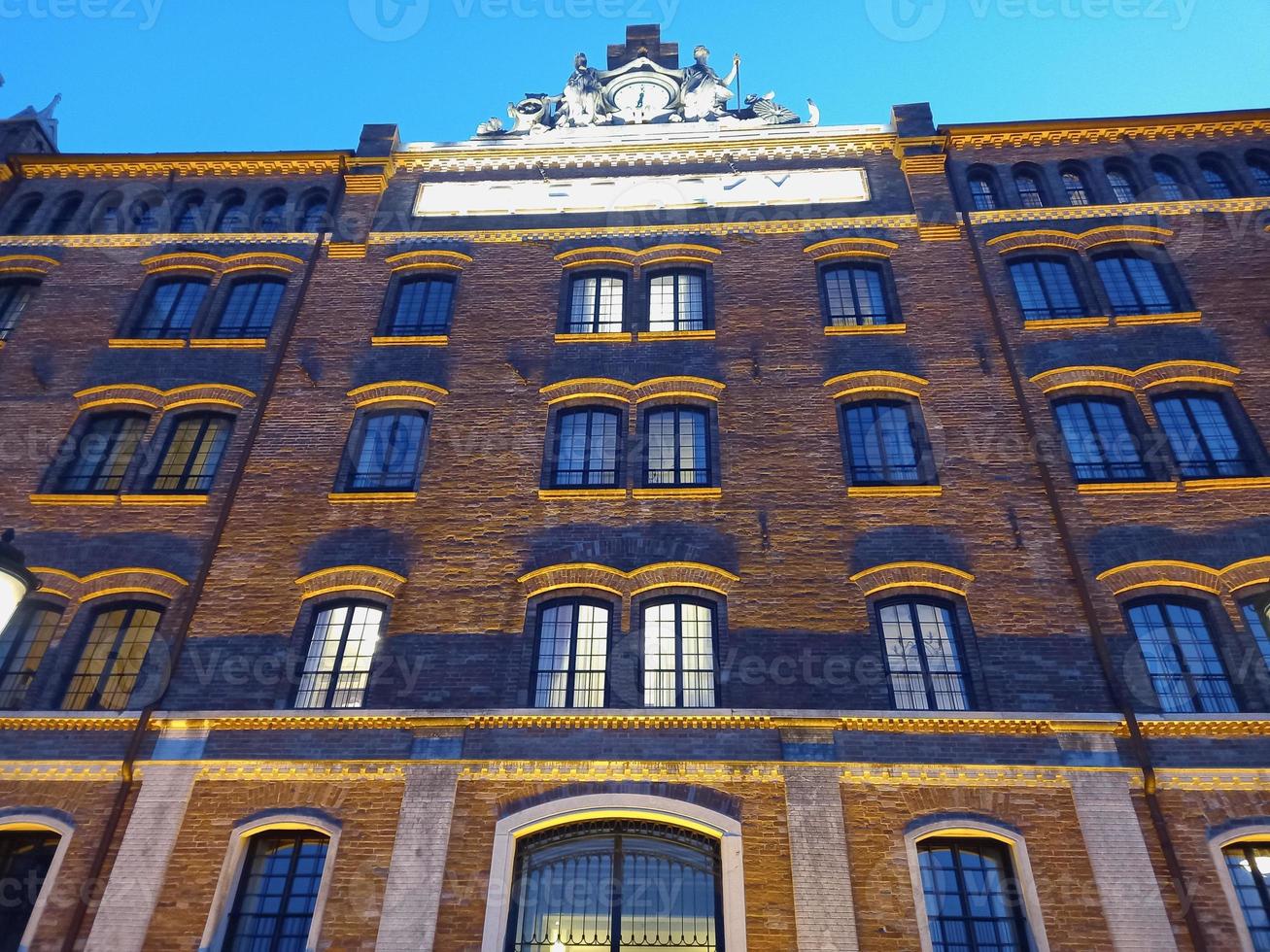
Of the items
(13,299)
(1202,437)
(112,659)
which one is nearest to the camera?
(112,659)

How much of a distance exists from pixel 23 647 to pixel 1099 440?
1623 centimetres

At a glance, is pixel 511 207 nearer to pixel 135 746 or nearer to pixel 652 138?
pixel 652 138

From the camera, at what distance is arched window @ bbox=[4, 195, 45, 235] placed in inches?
803

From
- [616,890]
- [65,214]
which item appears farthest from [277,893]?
[65,214]

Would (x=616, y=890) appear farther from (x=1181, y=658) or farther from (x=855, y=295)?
(x=855, y=295)

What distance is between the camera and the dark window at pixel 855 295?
56.3 ft

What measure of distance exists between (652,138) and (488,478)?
376 inches

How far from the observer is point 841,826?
11.3 metres

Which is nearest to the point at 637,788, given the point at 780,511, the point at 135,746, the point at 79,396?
the point at 780,511

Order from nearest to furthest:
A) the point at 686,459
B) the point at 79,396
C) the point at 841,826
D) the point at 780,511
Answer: the point at 841,826, the point at 780,511, the point at 686,459, the point at 79,396

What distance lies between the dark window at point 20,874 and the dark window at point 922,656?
10.6 meters

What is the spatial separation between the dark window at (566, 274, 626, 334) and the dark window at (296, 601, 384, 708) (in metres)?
6.33

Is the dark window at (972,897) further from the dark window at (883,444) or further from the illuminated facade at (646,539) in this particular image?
the dark window at (883,444)

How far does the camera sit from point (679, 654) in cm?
1307
